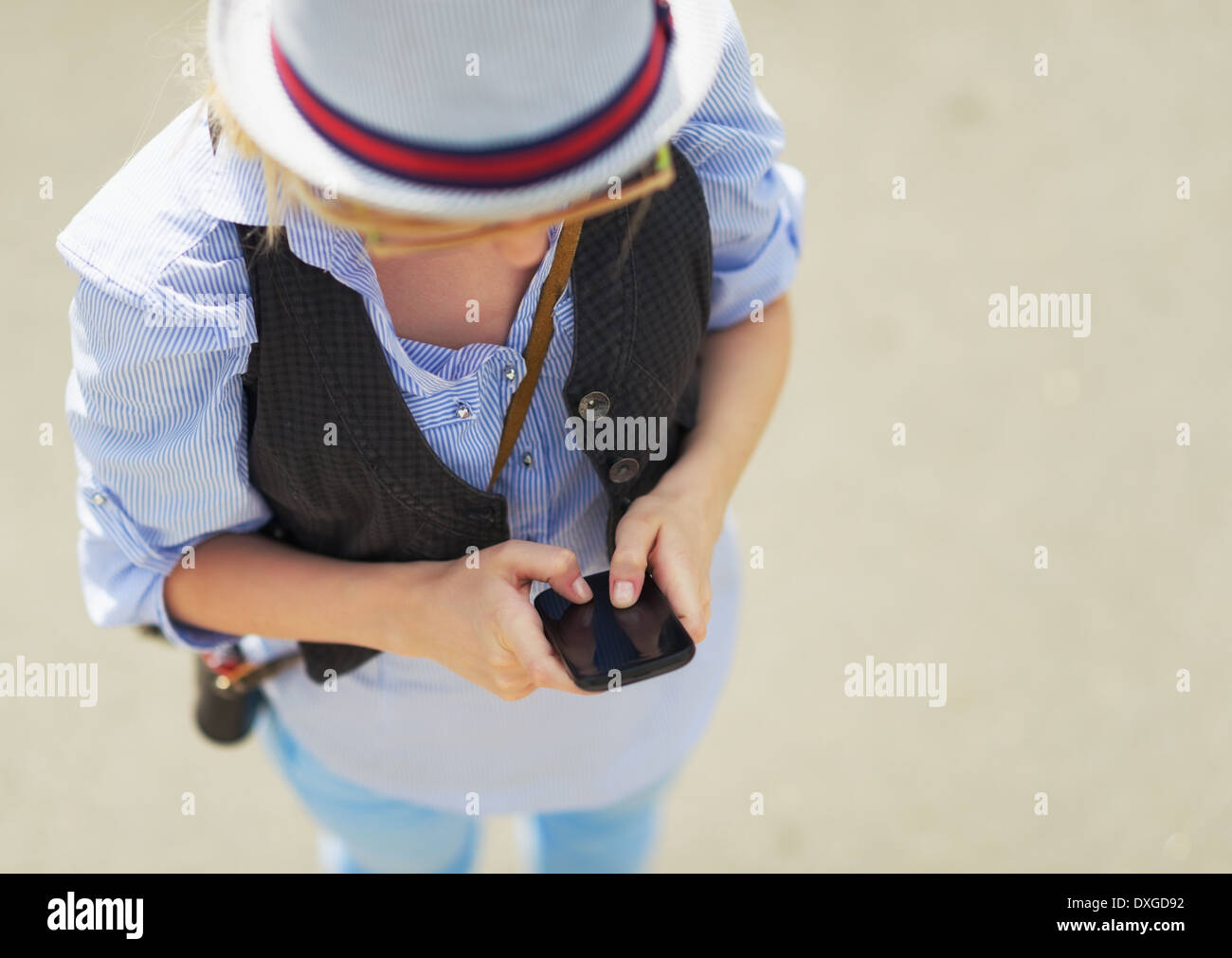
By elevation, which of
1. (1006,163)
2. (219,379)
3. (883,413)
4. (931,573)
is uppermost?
(1006,163)

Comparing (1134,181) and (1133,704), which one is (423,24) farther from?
(1134,181)

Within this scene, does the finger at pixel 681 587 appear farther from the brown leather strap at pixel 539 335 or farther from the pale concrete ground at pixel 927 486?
the pale concrete ground at pixel 927 486

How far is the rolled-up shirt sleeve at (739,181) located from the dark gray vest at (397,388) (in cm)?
5

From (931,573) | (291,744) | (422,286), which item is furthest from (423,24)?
(931,573)

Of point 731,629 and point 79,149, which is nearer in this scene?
point 731,629

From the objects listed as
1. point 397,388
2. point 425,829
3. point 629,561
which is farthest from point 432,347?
point 425,829

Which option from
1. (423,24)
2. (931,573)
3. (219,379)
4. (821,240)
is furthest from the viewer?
(821,240)

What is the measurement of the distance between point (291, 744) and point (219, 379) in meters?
0.83

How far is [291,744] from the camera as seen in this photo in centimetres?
173

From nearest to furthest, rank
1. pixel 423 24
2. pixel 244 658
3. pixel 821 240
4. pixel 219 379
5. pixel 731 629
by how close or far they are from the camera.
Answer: pixel 423 24 → pixel 219 379 → pixel 244 658 → pixel 731 629 → pixel 821 240

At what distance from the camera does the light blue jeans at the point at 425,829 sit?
5.50 ft

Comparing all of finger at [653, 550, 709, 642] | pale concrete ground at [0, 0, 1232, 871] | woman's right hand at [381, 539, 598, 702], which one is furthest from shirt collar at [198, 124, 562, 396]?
pale concrete ground at [0, 0, 1232, 871]

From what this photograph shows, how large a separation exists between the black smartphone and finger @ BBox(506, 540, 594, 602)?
0.04 meters

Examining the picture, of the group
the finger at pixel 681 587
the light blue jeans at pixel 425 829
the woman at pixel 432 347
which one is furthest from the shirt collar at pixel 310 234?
the light blue jeans at pixel 425 829
